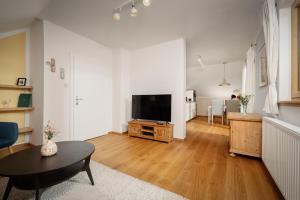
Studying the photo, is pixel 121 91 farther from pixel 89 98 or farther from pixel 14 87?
pixel 14 87

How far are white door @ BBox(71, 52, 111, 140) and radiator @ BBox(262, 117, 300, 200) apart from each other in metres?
3.59

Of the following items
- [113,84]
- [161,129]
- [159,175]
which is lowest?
[159,175]

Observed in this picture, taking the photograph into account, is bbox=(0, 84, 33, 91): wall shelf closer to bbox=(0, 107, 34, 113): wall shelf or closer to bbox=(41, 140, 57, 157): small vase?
bbox=(0, 107, 34, 113): wall shelf

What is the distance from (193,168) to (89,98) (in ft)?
9.50

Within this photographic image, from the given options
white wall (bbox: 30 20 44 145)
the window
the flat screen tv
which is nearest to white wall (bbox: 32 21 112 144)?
white wall (bbox: 30 20 44 145)

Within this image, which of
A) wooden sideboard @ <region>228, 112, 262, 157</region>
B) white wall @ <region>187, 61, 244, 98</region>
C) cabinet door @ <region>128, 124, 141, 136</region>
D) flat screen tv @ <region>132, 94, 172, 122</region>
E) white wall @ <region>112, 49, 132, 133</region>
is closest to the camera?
wooden sideboard @ <region>228, 112, 262, 157</region>

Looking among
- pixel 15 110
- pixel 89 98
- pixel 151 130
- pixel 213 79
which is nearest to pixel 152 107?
pixel 151 130

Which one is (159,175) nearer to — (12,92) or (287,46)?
(287,46)

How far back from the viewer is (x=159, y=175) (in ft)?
6.03

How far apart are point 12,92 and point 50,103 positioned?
786mm

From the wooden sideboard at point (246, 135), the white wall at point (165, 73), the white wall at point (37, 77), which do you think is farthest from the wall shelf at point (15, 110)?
the wooden sideboard at point (246, 135)

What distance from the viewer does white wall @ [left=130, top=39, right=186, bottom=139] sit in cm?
336

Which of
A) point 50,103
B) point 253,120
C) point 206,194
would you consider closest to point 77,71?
point 50,103

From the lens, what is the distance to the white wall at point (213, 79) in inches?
230
